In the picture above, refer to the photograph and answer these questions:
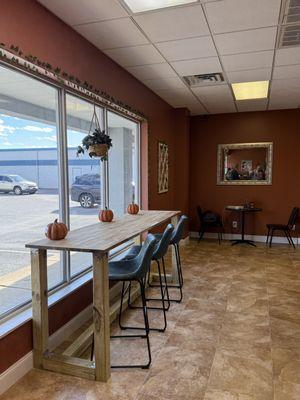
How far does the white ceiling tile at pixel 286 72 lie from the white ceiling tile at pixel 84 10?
90.0 inches

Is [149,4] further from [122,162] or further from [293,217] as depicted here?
[293,217]

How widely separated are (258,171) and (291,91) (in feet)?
6.54

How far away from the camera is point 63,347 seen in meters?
2.63

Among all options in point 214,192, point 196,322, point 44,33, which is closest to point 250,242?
point 214,192

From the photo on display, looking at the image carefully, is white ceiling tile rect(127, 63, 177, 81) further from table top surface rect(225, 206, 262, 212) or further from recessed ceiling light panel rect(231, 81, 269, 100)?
table top surface rect(225, 206, 262, 212)

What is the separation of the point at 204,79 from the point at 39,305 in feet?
11.8

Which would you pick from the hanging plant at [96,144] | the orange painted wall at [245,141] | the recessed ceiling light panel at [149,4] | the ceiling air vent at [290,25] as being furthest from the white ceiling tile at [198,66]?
the orange painted wall at [245,141]

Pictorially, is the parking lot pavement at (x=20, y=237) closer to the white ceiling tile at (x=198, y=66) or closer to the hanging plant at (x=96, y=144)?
the hanging plant at (x=96, y=144)

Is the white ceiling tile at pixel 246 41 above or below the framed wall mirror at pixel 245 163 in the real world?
above

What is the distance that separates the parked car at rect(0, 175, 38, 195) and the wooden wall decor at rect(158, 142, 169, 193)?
2.92 meters

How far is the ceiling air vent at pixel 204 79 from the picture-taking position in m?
4.25

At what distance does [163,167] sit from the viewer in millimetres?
5664

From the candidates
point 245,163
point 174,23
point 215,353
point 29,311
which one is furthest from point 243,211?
point 29,311

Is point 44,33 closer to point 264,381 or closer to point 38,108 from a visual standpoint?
point 38,108
